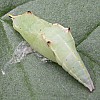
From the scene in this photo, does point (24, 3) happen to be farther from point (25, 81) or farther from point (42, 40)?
point (25, 81)

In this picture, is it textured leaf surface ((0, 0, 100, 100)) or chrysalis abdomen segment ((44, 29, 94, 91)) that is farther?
textured leaf surface ((0, 0, 100, 100))

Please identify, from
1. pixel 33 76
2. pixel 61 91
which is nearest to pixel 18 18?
pixel 33 76

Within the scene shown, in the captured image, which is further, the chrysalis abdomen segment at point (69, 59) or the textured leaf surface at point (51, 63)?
the textured leaf surface at point (51, 63)

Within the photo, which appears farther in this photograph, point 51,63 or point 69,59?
point 51,63

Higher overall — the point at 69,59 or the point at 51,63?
the point at 69,59
